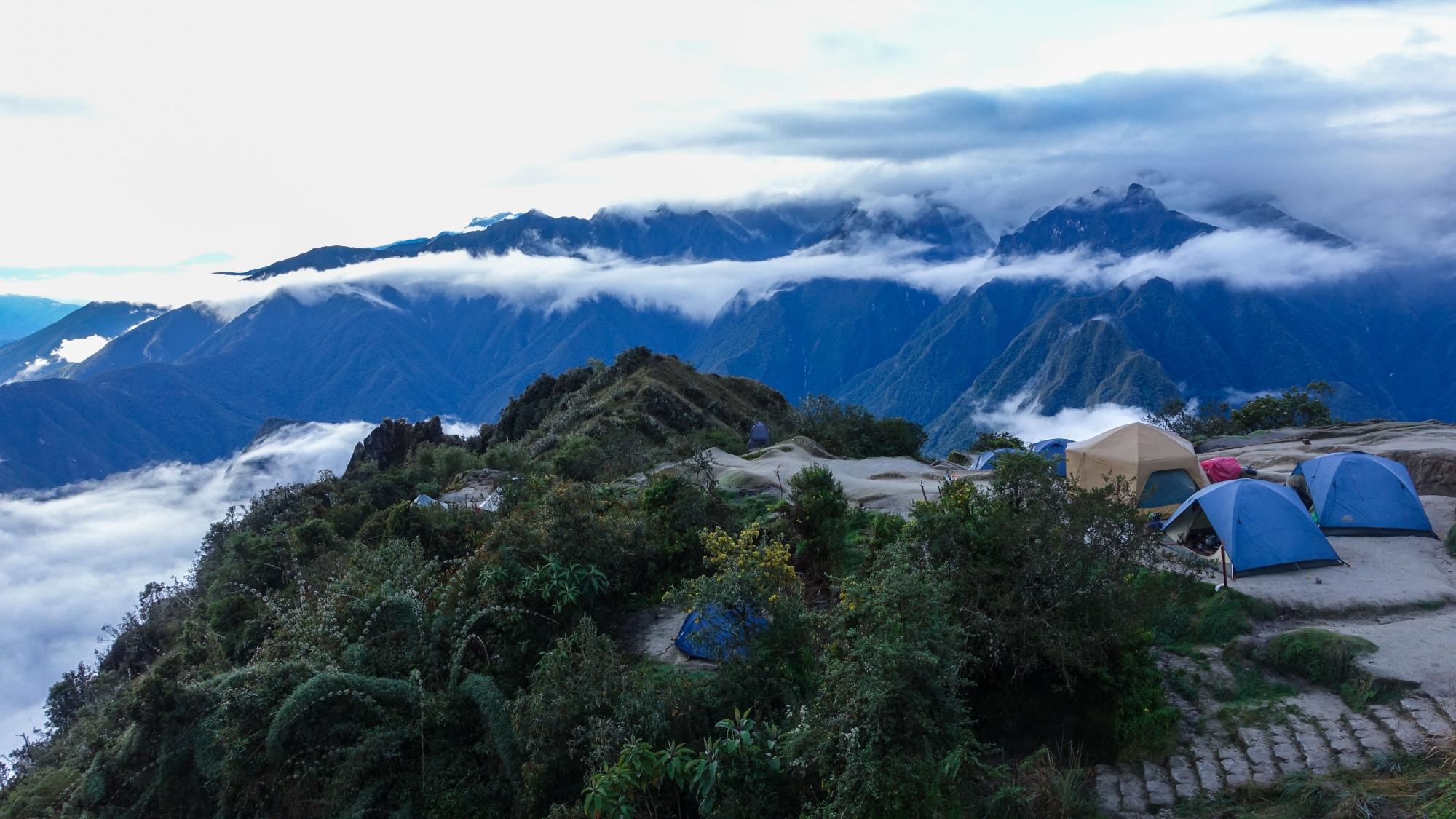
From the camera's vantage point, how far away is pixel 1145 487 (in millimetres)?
18484

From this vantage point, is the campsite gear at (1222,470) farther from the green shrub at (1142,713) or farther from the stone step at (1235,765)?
the stone step at (1235,765)

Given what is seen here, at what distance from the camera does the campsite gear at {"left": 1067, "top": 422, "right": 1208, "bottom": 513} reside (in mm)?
18500

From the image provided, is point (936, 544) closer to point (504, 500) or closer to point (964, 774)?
point (964, 774)

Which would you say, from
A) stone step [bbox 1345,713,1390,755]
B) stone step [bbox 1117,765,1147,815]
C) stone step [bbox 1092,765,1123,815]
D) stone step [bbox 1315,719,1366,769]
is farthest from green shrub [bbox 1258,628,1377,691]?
stone step [bbox 1092,765,1123,815]

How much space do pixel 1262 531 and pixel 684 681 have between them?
10556mm

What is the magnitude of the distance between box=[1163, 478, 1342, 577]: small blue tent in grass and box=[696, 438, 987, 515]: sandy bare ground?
503cm

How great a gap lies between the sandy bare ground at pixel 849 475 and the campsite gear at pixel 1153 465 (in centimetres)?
404

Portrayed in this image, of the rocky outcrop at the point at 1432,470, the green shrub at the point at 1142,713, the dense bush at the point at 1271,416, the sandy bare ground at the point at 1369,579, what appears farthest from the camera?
the dense bush at the point at 1271,416

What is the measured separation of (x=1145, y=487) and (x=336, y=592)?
1705 cm

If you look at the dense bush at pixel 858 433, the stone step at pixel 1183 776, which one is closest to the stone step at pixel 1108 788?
the stone step at pixel 1183 776

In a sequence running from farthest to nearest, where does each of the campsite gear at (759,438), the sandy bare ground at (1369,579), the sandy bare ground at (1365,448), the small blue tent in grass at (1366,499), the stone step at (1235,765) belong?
the campsite gear at (759,438) → the sandy bare ground at (1365,448) → the small blue tent in grass at (1366,499) → the sandy bare ground at (1369,579) → the stone step at (1235,765)

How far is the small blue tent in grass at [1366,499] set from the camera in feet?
50.6

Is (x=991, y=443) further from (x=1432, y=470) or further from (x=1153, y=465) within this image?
(x=1153, y=465)

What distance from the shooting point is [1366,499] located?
51.7 feet
